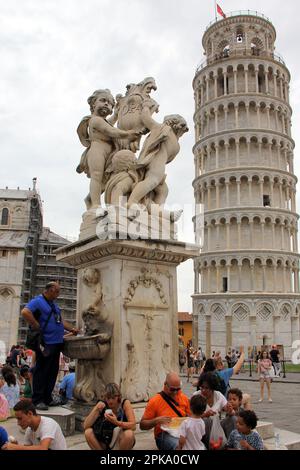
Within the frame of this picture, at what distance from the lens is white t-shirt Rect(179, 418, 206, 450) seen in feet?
13.7

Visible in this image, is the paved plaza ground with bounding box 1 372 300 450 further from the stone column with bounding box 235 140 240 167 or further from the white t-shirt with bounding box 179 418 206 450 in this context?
the stone column with bounding box 235 140 240 167

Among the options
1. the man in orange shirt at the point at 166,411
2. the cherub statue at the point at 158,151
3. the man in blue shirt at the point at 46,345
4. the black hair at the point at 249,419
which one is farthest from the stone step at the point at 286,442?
the cherub statue at the point at 158,151

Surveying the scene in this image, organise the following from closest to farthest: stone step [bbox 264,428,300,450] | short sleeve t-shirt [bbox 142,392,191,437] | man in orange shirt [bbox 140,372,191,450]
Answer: man in orange shirt [bbox 140,372,191,450] → short sleeve t-shirt [bbox 142,392,191,437] → stone step [bbox 264,428,300,450]

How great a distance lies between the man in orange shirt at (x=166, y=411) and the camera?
14.4 ft

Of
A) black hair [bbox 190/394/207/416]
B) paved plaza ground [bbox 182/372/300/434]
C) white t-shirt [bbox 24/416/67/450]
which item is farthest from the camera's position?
paved plaza ground [bbox 182/372/300/434]

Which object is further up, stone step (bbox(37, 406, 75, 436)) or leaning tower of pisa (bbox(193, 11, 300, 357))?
leaning tower of pisa (bbox(193, 11, 300, 357))

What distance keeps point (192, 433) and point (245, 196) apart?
5198 centimetres

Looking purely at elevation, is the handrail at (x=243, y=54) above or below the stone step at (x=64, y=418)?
above

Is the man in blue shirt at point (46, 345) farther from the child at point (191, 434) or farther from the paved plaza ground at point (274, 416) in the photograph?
the child at point (191, 434)

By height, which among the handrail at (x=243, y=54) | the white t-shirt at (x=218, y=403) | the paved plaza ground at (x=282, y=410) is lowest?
the paved plaza ground at (x=282, y=410)

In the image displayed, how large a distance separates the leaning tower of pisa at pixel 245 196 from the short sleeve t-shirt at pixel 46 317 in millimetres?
47905

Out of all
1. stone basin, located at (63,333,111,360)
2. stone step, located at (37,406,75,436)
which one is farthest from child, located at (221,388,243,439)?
stone step, located at (37,406,75,436)

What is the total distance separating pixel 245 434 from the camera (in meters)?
4.66

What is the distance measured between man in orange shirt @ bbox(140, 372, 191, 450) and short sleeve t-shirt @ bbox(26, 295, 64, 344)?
4.86 feet
